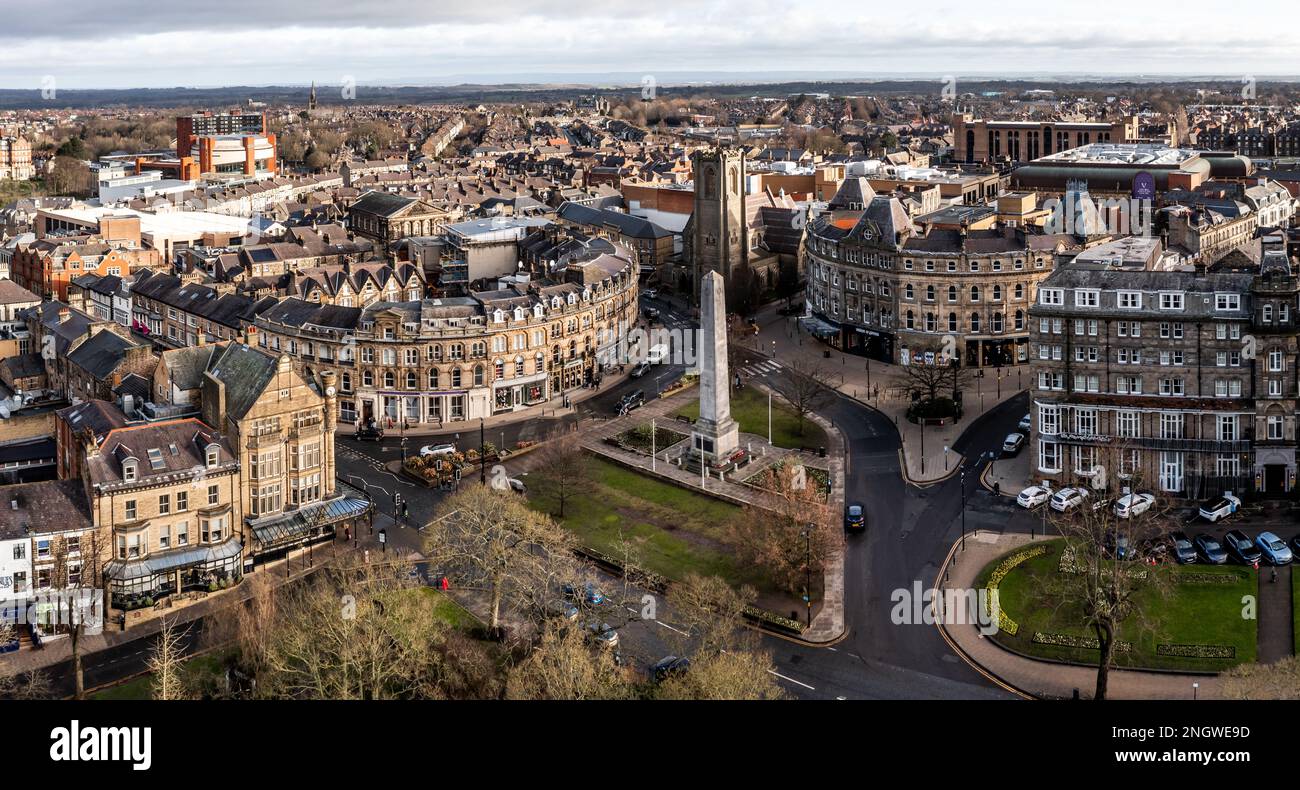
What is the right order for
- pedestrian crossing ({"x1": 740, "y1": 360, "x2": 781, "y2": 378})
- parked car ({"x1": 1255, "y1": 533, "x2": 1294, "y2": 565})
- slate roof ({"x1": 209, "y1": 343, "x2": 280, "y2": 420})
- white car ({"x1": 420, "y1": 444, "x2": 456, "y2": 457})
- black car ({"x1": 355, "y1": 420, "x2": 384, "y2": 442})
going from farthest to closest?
pedestrian crossing ({"x1": 740, "y1": 360, "x2": 781, "y2": 378}) < black car ({"x1": 355, "y1": 420, "x2": 384, "y2": 442}) < white car ({"x1": 420, "y1": 444, "x2": 456, "y2": 457}) < slate roof ({"x1": 209, "y1": 343, "x2": 280, "y2": 420}) < parked car ({"x1": 1255, "y1": 533, "x2": 1294, "y2": 565})

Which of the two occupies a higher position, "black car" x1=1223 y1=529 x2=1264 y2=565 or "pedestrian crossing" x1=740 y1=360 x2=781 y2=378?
"pedestrian crossing" x1=740 y1=360 x2=781 y2=378

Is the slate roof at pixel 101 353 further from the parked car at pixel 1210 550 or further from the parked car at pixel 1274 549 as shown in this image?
the parked car at pixel 1274 549

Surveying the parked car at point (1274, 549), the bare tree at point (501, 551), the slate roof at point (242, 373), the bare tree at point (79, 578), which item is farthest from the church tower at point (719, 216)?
the bare tree at point (79, 578)

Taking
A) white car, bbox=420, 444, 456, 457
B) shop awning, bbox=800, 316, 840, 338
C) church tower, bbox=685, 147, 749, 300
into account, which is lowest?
white car, bbox=420, 444, 456, 457

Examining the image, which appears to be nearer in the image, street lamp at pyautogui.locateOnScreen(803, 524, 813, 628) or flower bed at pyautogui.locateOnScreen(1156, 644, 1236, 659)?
flower bed at pyautogui.locateOnScreen(1156, 644, 1236, 659)

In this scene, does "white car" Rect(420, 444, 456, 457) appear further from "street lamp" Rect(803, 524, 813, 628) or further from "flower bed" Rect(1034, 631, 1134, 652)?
"flower bed" Rect(1034, 631, 1134, 652)

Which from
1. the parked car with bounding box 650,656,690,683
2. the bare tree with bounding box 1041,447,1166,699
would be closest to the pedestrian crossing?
the bare tree with bounding box 1041,447,1166,699
